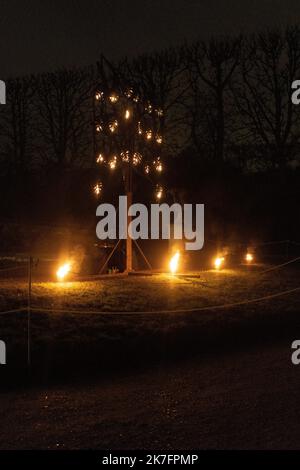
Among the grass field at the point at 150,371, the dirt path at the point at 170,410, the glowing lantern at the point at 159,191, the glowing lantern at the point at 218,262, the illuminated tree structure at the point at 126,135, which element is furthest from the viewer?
the glowing lantern at the point at 218,262

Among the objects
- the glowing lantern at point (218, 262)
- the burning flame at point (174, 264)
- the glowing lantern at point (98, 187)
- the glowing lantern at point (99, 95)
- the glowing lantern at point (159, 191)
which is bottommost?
the burning flame at point (174, 264)

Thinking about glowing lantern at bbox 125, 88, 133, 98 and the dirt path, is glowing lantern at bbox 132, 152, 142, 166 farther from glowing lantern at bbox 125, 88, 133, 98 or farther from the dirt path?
the dirt path

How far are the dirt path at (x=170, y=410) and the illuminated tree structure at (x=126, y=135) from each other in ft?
28.1

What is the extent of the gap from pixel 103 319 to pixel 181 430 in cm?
437

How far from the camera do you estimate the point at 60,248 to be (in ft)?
76.0

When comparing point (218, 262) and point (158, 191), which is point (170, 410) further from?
point (218, 262)

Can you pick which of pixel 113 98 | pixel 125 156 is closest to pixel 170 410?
pixel 125 156

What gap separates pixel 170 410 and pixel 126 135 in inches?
436

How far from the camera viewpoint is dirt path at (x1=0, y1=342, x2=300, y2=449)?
5.19 metres

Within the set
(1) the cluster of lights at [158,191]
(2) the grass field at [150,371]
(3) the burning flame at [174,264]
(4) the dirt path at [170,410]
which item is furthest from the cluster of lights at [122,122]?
(4) the dirt path at [170,410]

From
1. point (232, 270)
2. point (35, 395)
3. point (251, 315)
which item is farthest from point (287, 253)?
point (35, 395)

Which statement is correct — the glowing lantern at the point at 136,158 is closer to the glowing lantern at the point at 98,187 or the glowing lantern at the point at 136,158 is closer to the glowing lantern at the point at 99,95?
the glowing lantern at the point at 98,187

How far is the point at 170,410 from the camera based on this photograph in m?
6.07

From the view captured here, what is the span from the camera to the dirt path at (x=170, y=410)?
5.19 metres
